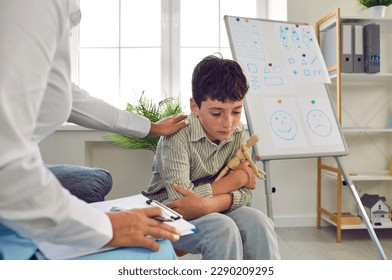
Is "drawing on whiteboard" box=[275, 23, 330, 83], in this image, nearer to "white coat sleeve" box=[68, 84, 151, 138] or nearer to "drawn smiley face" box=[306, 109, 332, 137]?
"drawn smiley face" box=[306, 109, 332, 137]

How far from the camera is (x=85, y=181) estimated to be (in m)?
1.56

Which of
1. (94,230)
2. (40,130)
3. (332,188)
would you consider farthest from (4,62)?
(332,188)

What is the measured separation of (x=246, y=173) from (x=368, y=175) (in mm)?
1605

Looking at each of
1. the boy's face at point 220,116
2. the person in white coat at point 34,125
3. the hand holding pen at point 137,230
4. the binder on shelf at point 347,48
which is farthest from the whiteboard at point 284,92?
the person in white coat at point 34,125

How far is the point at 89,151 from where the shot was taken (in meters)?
2.64

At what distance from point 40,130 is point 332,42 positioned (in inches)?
88.6

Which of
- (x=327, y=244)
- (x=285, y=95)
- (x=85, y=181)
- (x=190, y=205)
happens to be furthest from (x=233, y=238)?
(x=327, y=244)

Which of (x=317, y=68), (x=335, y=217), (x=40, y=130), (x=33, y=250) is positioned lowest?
(x=335, y=217)

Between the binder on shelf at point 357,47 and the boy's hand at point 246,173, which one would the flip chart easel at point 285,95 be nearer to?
the binder on shelf at point 357,47

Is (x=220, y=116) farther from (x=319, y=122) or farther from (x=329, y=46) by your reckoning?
(x=329, y=46)

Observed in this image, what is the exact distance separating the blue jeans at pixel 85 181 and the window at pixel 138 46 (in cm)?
119

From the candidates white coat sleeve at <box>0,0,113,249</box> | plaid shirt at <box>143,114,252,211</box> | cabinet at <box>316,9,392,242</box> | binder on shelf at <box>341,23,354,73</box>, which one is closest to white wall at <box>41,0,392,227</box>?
cabinet at <box>316,9,392,242</box>

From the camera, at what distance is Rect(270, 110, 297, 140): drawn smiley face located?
1.86 m
